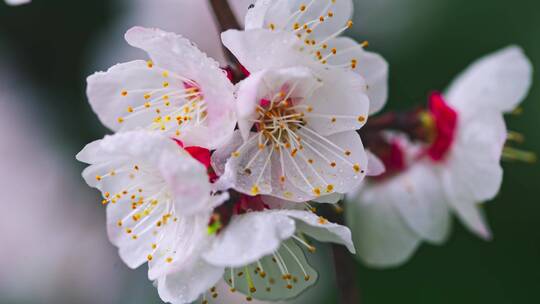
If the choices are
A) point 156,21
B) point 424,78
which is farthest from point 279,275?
point 424,78

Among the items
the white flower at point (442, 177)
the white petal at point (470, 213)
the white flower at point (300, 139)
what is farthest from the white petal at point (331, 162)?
the white petal at point (470, 213)

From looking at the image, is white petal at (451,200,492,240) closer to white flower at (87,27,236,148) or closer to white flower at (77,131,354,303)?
white flower at (77,131,354,303)

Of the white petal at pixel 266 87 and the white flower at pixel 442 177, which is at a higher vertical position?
the white petal at pixel 266 87

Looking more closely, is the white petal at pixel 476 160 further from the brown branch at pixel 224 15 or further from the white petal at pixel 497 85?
the brown branch at pixel 224 15

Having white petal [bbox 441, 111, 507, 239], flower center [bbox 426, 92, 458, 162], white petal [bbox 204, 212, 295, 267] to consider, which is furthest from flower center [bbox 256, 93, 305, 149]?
flower center [bbox 426, 92, 458, 162]

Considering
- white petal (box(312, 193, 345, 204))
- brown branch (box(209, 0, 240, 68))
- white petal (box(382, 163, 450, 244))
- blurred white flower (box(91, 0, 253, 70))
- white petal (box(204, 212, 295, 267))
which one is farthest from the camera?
blurred white flower (box(91, 0, 253, 70))

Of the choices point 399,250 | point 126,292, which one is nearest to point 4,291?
point 126,292

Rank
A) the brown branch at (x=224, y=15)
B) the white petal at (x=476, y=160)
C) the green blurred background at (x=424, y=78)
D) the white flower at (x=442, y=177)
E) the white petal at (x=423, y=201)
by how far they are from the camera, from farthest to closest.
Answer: the green blurred background at (x=424, y=78), the white petal at (x=423, y=201), the white flower at (x=442, y=177), the white petal at (x=476, y=160), the brown branch at (x=224, y=15)
